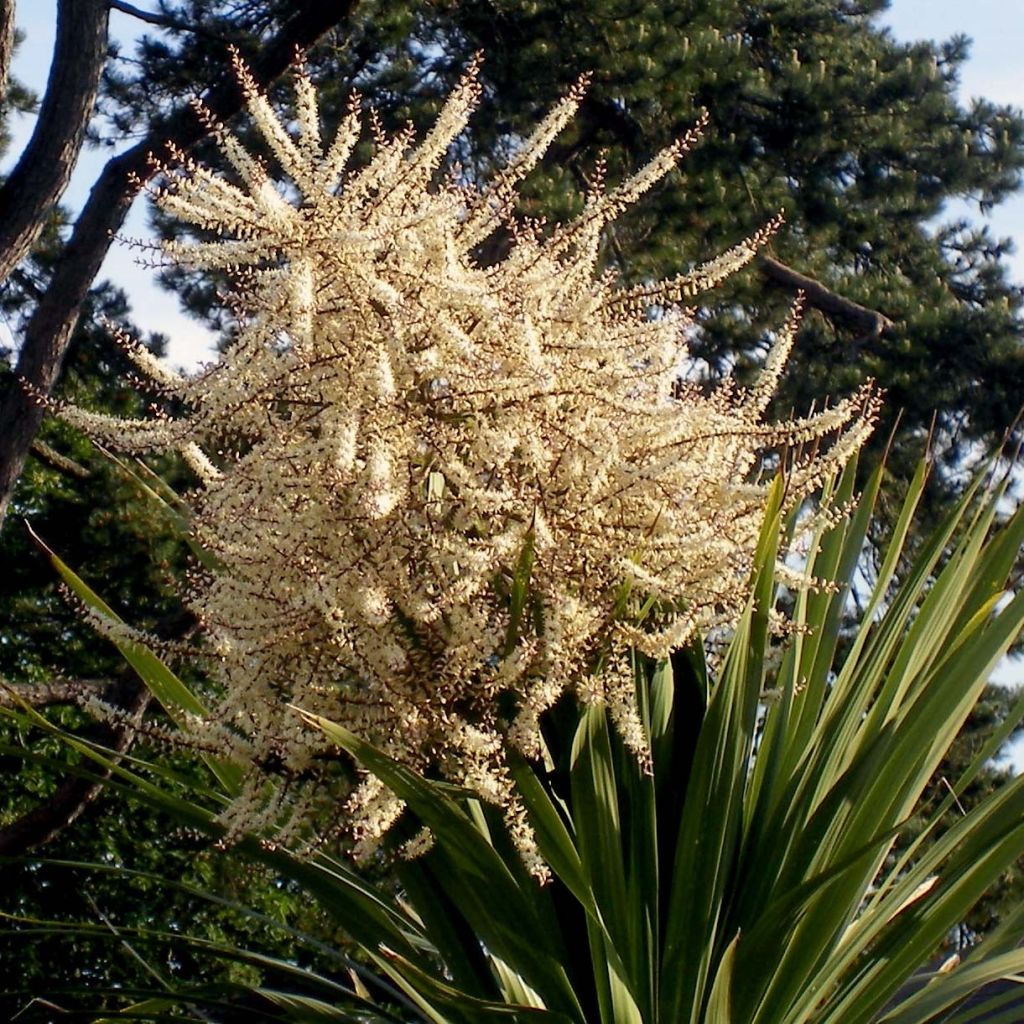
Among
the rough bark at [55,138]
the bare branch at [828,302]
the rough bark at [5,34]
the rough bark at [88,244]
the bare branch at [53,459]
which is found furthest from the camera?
the bare branch at [53,459]

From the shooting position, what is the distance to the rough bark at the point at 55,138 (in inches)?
220

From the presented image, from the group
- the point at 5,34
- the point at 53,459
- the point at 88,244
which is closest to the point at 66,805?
the point at 88,244

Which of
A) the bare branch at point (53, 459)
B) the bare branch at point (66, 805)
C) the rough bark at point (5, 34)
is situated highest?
the rough bark at point (5, 34)

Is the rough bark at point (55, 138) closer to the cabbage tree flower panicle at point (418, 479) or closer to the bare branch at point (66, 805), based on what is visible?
the bare branch at point (66, 805)

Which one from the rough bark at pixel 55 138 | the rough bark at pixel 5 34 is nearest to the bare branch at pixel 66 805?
the rough bark at pixel 55 138

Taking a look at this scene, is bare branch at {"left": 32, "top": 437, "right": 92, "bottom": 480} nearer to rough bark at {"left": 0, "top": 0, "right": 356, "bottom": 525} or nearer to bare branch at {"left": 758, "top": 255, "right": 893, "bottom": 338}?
rough bark at {"left": 0, "top": 0, "right": 356, "bottom": 525}

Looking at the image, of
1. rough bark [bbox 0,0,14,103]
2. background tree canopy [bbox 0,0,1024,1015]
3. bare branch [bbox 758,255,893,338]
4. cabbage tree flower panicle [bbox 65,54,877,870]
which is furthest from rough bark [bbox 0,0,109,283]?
cabbage tree flower panicle [bbox 65,54,877,870]

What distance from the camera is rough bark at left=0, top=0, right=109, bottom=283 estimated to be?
18.3 ft

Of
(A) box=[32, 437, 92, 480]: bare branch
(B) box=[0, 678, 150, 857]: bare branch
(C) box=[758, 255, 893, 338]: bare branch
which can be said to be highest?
(C) box=[758, 255, 893, 338]: bare branch

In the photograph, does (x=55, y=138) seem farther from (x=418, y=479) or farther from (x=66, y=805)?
(x=418, y=479)

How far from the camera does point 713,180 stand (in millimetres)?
7852

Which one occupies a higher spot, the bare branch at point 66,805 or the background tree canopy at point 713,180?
the background tree canopy at point 713,180

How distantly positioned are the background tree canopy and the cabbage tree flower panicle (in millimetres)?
4896

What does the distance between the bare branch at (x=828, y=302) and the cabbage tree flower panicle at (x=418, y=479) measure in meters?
5.35
